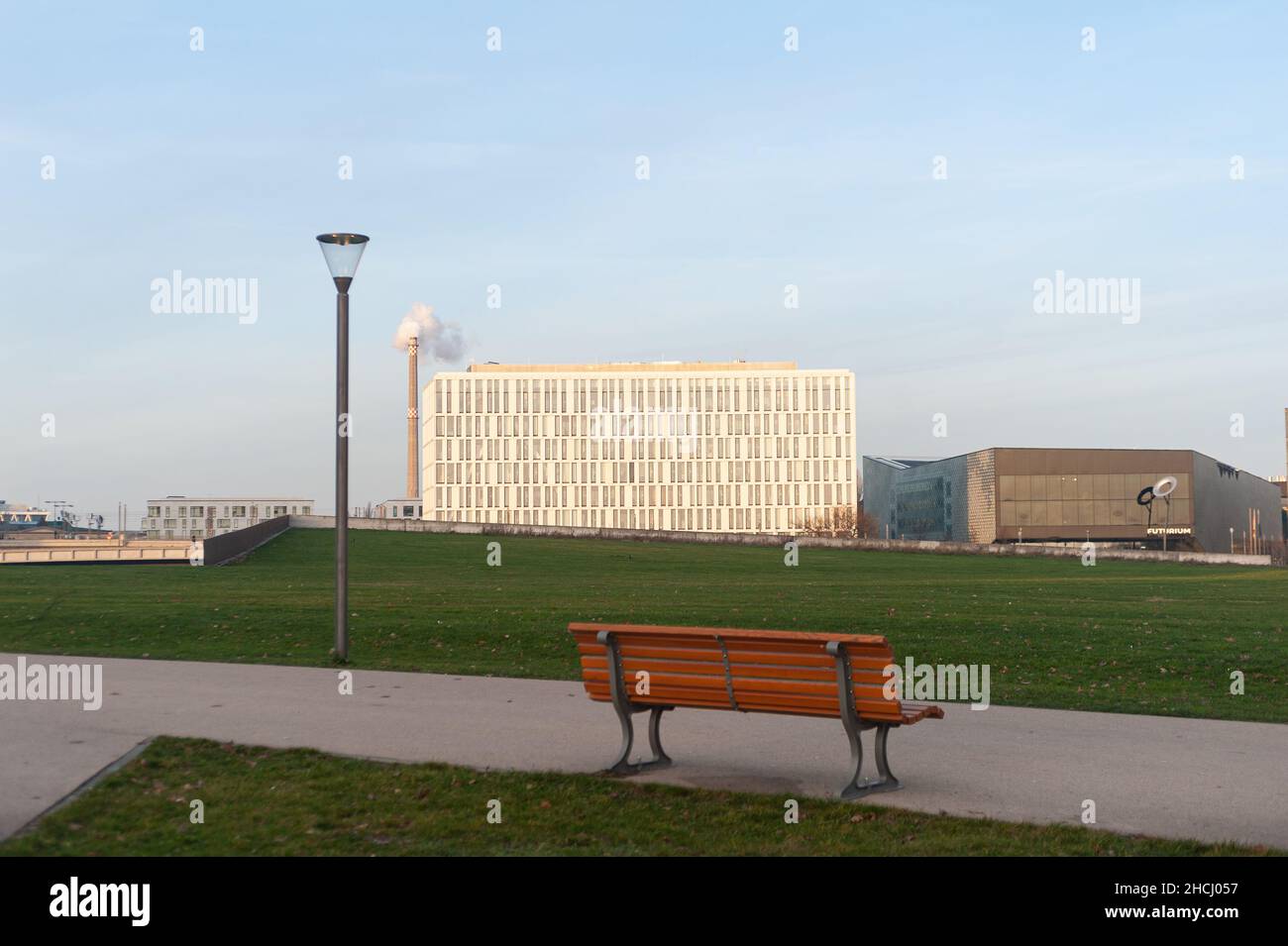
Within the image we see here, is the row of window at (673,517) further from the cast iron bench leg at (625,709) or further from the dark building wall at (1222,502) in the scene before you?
the cast iron bench leg at (625,709)

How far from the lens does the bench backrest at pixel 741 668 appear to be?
25.8 ft

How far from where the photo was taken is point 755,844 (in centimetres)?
675

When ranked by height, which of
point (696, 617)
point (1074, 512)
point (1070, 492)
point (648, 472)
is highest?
point (648, 472)

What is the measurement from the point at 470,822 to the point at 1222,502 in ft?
371

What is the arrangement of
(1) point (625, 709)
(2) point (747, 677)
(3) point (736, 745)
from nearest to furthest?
(2) point (747, 677) → (1) point (625, 709) → (3) point (736, 745)

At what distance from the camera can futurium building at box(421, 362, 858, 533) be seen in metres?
132

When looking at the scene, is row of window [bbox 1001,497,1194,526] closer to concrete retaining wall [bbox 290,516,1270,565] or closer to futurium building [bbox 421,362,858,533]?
futurium building [bbox 421,362,858,533]

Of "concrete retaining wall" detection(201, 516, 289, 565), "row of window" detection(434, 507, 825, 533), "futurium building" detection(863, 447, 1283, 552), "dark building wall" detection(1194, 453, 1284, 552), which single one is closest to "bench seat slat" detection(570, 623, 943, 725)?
"concrete retaining wall" detection(201, 516, 289, 565)

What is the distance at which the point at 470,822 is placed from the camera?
23.5 feet

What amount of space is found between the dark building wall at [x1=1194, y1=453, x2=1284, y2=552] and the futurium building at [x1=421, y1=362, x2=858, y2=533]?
34514 mm

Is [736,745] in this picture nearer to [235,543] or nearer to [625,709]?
[625,709]

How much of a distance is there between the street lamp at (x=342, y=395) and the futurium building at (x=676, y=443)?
117 meters

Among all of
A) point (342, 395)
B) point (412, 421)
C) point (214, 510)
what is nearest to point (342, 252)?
point (342, 395)
